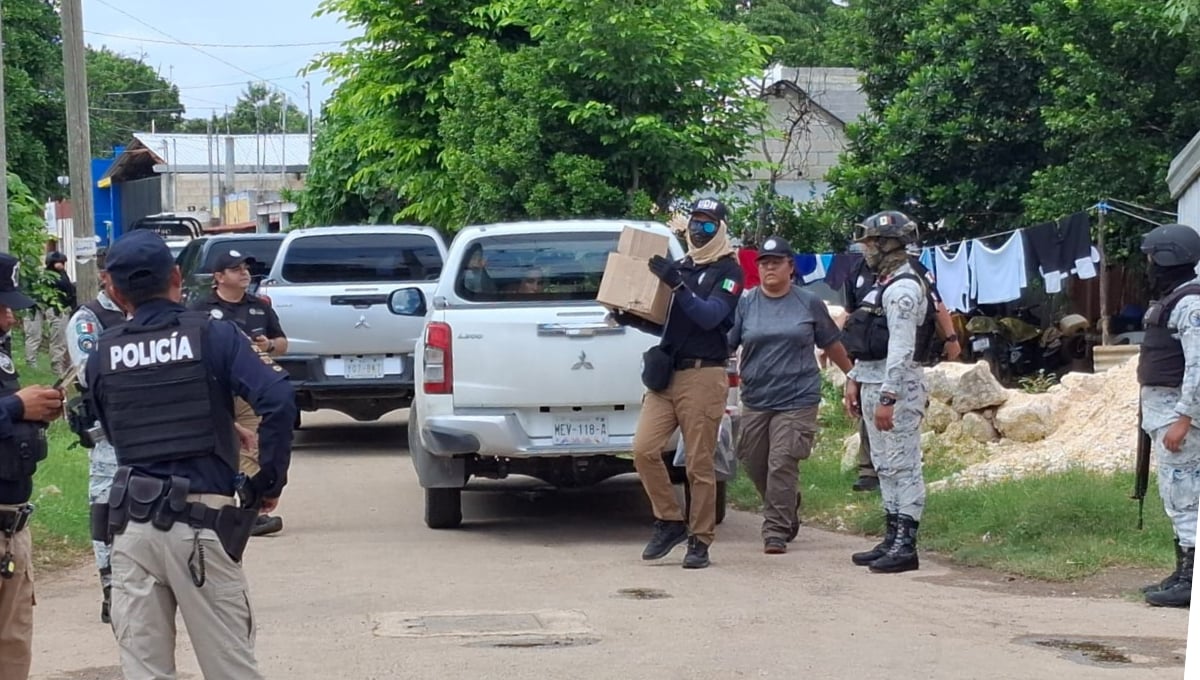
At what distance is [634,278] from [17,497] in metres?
4.03

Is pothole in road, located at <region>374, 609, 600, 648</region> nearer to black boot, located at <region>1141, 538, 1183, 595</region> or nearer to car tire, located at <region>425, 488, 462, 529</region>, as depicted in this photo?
car tire, located at <region>425, 488, 462, 529</region>

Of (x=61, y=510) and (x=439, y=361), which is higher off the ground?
(x=439, y=361)

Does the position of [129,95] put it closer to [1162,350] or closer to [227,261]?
[227,261]

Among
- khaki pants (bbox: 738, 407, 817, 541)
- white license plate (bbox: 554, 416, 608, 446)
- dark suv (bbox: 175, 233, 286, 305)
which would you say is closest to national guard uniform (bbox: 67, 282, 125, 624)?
white license plate (bbox: 554, 416, 608, 446)

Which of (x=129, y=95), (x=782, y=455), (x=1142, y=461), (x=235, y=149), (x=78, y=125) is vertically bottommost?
(x=782, y=455)

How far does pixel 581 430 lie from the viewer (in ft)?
31.4

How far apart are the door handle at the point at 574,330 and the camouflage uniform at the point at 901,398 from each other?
1.57 m

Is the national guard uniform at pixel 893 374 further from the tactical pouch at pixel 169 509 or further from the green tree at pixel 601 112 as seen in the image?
the green tree at pixel 601 112

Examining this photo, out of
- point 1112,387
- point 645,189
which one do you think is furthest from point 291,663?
point 645,189

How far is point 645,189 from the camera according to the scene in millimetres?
18234

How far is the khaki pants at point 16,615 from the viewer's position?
213 inches

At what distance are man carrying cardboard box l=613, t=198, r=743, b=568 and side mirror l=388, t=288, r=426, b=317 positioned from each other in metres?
3.79

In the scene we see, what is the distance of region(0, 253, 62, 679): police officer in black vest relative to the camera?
5.31 m

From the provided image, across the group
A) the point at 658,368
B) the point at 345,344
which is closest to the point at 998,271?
the point at 345,344
